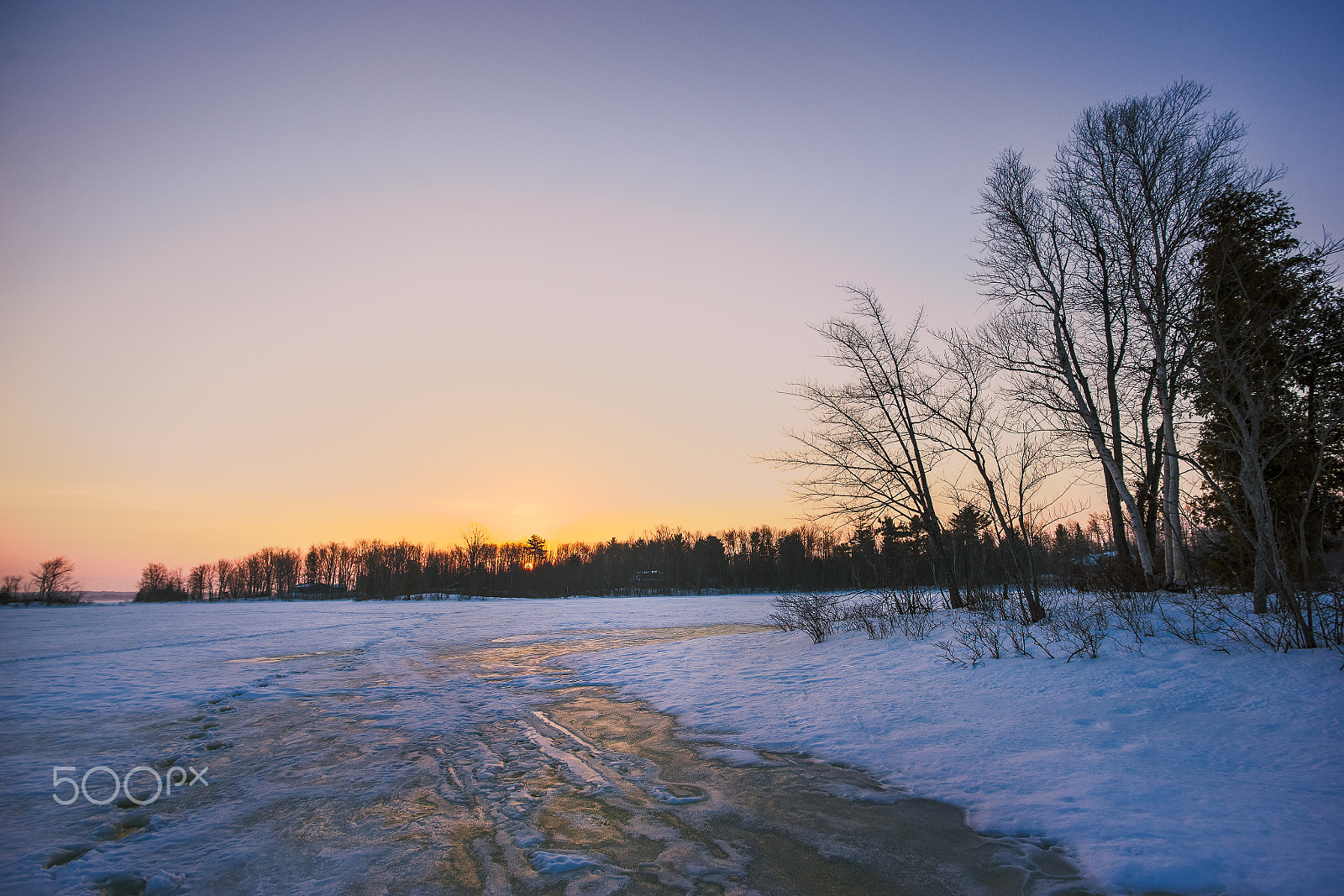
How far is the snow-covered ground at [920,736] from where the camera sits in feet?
11.4

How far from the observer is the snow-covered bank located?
3295 millimetres

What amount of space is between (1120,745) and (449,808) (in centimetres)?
559

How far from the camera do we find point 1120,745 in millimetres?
4879

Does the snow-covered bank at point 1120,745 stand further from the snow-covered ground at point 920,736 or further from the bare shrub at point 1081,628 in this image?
the bare shrub at point 1081,628

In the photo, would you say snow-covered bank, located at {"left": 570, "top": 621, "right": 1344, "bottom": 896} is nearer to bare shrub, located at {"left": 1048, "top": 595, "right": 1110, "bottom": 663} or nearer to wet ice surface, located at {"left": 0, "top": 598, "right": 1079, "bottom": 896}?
bare shrub, located at {"left": 1048, "top": 595, "right": 1110, "bottom": 663}

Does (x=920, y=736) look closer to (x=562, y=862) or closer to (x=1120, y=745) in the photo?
(x=1120, y=745)

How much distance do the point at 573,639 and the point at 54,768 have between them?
1311 cm

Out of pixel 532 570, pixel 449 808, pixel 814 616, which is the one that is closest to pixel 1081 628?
pixel 814 616

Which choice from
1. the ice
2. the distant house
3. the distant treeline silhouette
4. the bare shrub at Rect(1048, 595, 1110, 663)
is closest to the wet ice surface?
the ice

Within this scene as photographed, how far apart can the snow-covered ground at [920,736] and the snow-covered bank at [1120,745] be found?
2 centimetres

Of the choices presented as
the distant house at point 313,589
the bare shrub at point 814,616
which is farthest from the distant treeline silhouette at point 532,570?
the bare shrub at point 814,616

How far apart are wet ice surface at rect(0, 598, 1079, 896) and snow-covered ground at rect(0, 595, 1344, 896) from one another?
58 mm

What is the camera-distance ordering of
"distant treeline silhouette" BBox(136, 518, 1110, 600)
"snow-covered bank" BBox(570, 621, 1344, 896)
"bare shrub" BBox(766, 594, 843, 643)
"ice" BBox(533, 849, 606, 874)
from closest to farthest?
1. "snow-covered bank" BBox(570, 621, 1344, 896)
2. "ice" BBox(533, 849, 606, 874)
3. "bare shrub" BBox(766, 594, 843, 643)
4. "distant treeline silhouette" BBox(136, 518, 1110, 600)

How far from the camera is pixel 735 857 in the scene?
361 centimetres
